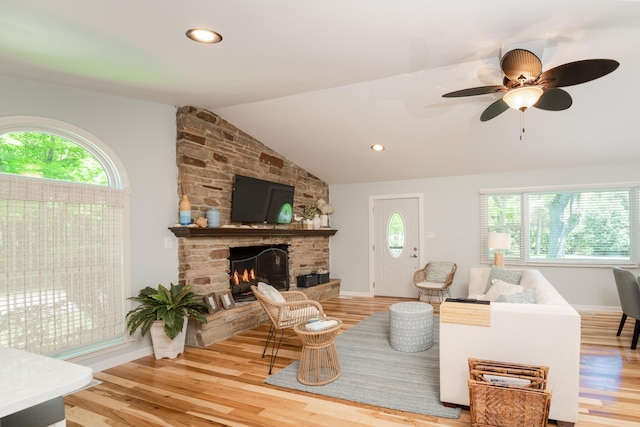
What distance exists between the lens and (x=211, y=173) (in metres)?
4.66

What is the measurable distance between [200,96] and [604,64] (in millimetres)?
3399

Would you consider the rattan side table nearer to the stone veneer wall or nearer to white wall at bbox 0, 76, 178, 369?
the stone veneer wall

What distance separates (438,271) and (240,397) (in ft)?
14.0

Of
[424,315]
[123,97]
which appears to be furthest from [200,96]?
[424,315]

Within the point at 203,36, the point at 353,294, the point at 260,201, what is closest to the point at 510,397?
the point at 203,36

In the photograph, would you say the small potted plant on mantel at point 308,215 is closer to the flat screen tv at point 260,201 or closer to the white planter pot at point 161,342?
the flat screen tv at point 260,201

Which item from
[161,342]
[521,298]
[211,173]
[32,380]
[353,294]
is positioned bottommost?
[353,294]

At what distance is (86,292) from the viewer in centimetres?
347

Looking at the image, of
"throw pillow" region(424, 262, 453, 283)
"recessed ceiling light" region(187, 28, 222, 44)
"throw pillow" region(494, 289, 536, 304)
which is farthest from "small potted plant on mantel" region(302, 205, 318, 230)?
"recessed ceiling light" region(187, 28, 222, 44)

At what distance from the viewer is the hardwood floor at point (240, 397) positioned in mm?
2596

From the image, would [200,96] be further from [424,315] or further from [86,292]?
[424,315]

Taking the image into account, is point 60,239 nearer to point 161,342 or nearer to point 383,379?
point 161,342

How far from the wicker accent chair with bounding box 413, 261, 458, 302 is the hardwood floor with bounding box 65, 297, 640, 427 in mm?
2183

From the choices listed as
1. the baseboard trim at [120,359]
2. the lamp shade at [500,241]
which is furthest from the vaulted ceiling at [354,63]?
the baseboard trim at [120,359]
